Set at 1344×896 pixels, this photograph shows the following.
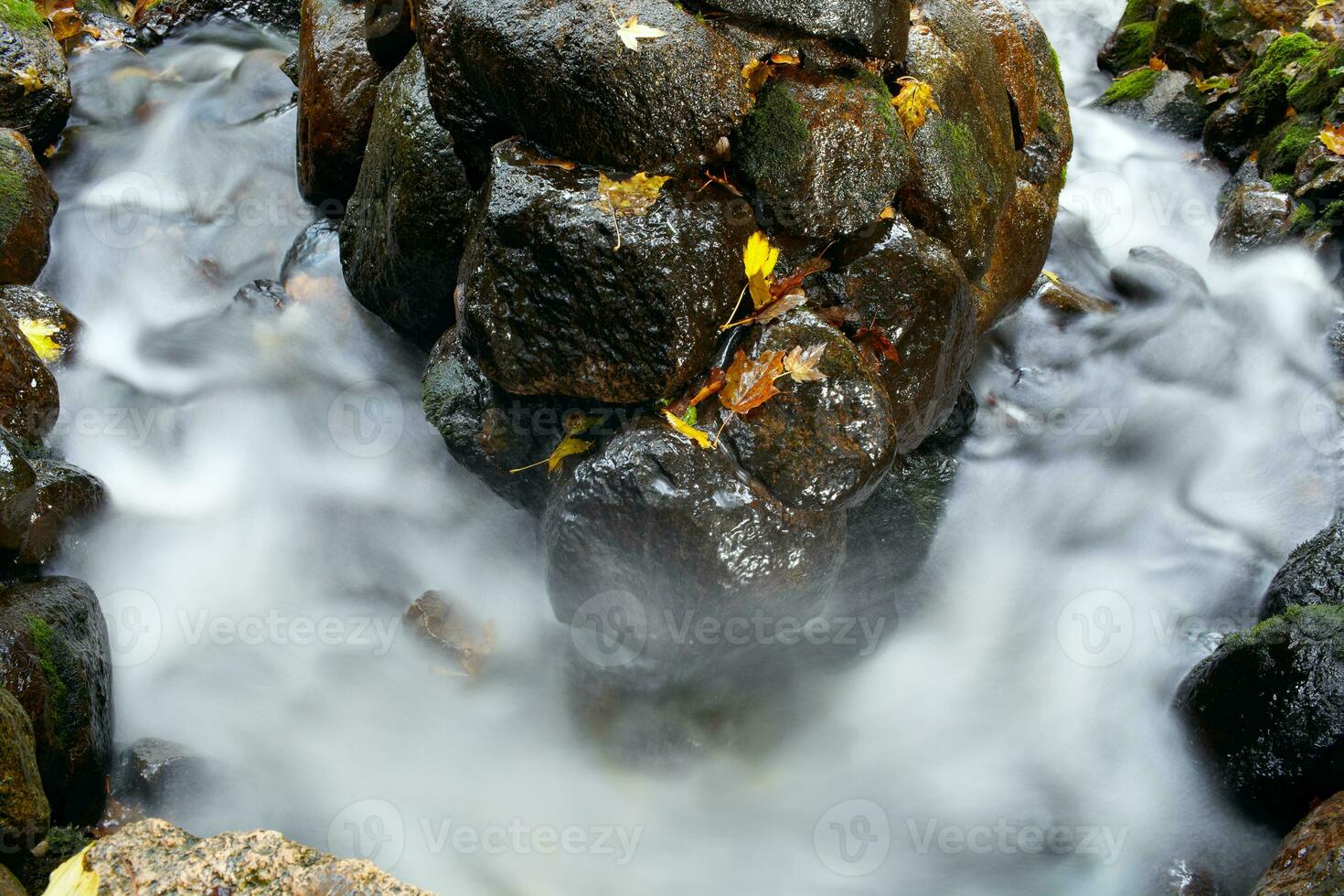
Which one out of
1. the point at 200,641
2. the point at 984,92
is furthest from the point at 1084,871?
the point at 200,641

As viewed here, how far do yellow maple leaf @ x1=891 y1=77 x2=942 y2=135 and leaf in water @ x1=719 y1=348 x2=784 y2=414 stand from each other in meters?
1.28

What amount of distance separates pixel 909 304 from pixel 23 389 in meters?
4.27

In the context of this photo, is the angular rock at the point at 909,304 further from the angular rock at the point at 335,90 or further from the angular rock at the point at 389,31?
the angular rock at the point at 335,90

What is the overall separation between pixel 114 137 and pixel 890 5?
5.96 meters

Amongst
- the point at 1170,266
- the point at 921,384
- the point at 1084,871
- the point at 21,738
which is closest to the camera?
the point at 21,738

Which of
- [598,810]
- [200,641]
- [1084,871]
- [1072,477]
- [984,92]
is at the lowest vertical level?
[200,641]

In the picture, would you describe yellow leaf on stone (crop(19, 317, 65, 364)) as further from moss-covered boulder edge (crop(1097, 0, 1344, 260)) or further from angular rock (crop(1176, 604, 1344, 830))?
moss-covered boulder edge (crop(1097, 0, 1344, 260))

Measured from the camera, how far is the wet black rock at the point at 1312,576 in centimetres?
386

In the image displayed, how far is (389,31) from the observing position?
15.3 ft

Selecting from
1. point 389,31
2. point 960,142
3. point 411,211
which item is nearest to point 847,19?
point 960,142

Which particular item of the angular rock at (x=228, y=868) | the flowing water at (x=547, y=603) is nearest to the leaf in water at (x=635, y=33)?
the flowing water at (x=547, y=603)

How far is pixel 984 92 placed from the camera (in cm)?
438

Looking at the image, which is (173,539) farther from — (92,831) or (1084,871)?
(1084,871)

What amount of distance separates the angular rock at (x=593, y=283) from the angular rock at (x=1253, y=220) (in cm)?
478
